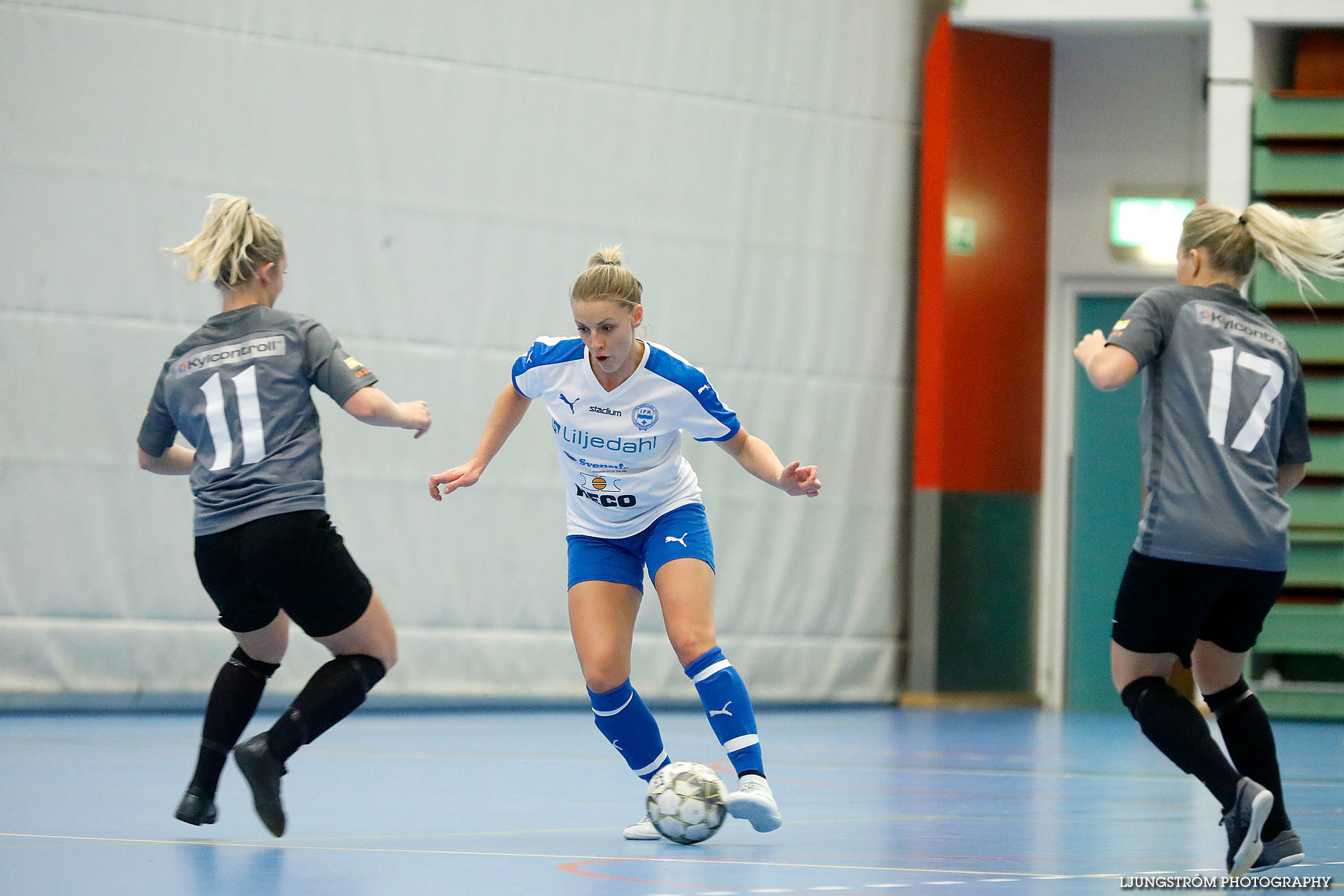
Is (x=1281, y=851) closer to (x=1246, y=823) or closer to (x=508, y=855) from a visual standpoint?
(x=1246, y=823)

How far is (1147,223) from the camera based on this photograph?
37.7ft

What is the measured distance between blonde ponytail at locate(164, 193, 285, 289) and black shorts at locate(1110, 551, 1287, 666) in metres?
2.44

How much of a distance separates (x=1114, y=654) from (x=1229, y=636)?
0.95 feet

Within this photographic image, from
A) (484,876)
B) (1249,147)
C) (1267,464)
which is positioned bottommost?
(484,876)

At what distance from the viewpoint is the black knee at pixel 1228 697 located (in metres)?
4.14

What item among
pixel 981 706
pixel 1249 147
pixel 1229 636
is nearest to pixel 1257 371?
pixel 1229 636

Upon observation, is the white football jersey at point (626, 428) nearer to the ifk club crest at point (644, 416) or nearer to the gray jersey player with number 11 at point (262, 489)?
the ifk club crest at point (644, 416)

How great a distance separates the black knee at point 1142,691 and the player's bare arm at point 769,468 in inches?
38.2

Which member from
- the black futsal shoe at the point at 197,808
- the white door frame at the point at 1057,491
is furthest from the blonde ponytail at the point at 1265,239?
the white door frame at the point at 1057,491

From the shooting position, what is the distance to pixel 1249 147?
10133 millimetres

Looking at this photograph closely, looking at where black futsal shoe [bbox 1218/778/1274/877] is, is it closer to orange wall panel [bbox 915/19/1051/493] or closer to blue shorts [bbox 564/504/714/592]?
blue shorts [bbox 564/504/714/592]

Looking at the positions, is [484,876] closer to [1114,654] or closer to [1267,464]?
[1114,654]

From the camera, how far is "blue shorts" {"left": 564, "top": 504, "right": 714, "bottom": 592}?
463 cm

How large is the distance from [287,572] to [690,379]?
125cm
